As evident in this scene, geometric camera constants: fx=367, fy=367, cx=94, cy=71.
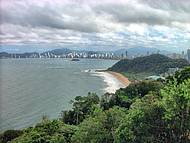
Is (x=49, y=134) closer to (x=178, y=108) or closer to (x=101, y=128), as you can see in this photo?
(x=101, y=128)

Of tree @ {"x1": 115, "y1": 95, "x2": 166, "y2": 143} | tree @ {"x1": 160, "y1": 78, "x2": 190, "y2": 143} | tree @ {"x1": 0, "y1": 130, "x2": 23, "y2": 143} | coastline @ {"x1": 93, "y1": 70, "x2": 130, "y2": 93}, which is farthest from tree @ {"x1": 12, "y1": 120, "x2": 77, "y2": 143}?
coastline @ {"x1": 93, "y1": 70, "x2": 130, "y2": 93}

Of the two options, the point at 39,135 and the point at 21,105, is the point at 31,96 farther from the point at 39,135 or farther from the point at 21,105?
the point at 39,135

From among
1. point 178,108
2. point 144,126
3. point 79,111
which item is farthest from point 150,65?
point 178,108

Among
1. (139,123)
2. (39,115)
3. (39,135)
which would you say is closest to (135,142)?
(139,123)

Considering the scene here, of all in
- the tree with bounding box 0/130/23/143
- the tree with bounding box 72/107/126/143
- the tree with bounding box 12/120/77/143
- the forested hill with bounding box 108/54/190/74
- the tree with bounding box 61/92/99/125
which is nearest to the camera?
the tree with bounding box 72/107/126/143

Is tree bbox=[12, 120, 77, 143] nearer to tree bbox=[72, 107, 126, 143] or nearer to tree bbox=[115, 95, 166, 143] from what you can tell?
tree bbox=[72, 107, 126, 143]

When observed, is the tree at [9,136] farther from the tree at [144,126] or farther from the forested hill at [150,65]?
the forested hill at [150,65]

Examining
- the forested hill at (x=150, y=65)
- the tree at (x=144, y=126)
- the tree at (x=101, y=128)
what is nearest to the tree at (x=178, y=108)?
the tree at (x=144, y=126)

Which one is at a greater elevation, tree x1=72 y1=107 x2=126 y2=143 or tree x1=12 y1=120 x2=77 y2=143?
tree x1=72 y1=107 x2=126 y2=143
